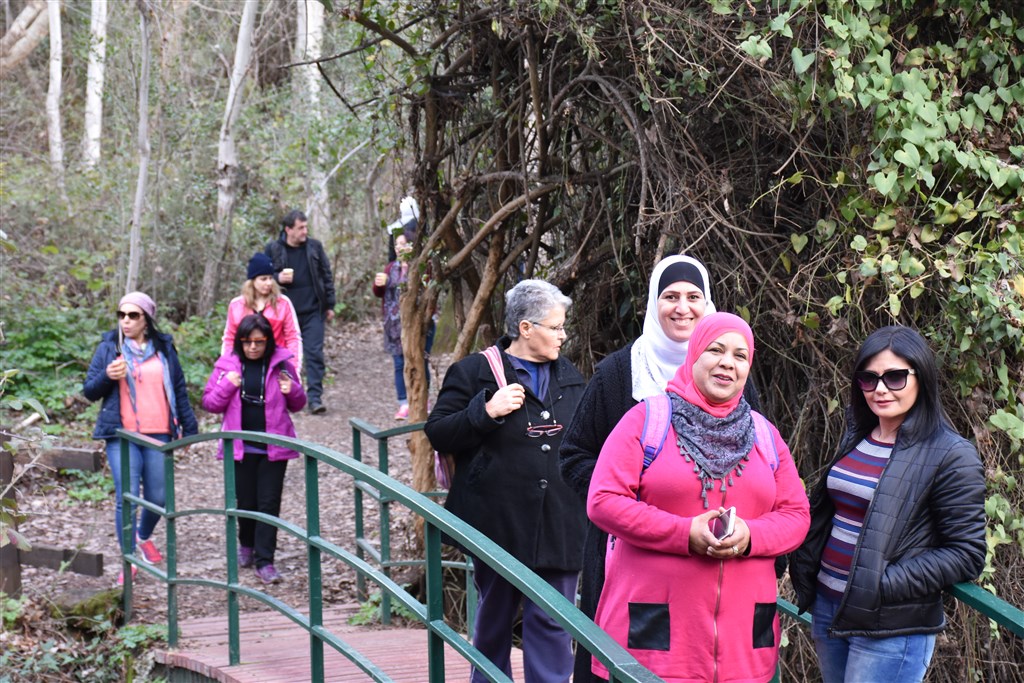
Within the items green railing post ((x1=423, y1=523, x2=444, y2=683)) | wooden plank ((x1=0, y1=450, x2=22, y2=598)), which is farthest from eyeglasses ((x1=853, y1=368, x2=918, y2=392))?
wooden plank ((x1=0, y1=450, x2=22, y2=598))

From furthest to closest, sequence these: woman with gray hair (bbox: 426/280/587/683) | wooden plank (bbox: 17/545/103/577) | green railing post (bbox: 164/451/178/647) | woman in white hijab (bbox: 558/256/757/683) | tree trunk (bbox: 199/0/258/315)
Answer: tree trunk (bbox: 199/0/258/315) → wooden plank (bbox: 17/545/103/577) → green railing post (bbox: 164/451/178/647) → woman with gray hair (bbox: 426/280/587/683) → woman in white hijab (bbox: 558/256/757/683)

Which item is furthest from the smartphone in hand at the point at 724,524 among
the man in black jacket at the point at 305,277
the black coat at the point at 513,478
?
the man in black jacket at the point at 305,277

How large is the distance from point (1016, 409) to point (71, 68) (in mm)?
21327

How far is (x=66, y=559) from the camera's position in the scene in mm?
7297

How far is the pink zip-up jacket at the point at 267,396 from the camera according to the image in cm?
704

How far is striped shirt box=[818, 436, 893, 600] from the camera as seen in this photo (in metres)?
3.06

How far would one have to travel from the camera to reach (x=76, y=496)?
968 cm

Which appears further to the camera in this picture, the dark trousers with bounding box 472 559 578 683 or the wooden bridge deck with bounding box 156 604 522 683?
the wooden bridge deck with bounding box 156 604 522 683

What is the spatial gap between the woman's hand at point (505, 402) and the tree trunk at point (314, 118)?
38.6ft

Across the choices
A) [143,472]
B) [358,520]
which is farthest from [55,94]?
[358,520]

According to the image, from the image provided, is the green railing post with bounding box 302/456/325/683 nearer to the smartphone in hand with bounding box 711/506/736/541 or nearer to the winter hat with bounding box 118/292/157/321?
the smartphone in hand with bounding box 711/506/736/541

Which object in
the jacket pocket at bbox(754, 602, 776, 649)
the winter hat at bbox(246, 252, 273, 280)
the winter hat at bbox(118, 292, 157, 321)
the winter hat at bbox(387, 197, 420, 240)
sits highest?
the winter hat at bbox(387, 197, 420, 240)

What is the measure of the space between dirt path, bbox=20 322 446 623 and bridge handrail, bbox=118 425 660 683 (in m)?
0.91

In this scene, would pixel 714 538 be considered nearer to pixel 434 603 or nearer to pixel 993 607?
pixel 993 607
